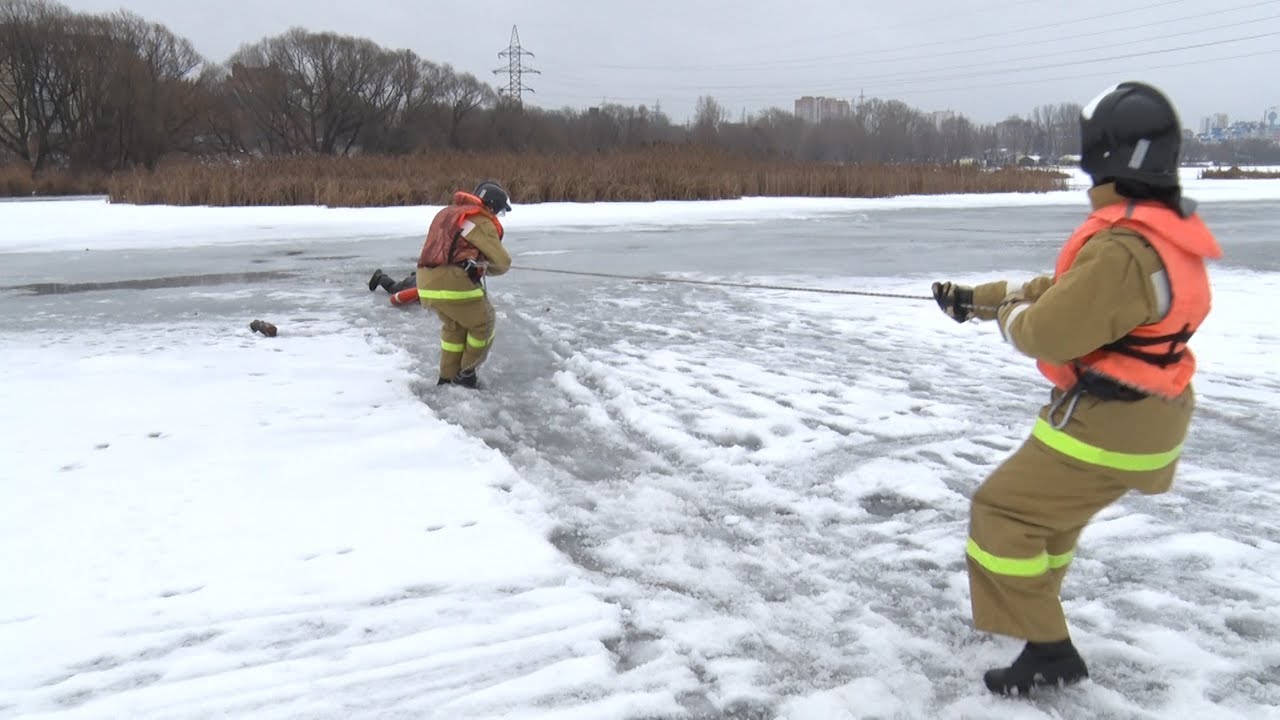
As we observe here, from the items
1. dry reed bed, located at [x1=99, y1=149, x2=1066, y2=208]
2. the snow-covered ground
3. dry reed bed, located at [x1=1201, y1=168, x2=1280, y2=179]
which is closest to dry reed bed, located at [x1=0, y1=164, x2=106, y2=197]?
dry reed bed, located at [x1=99, y1=149, x2=1066, y2=208]

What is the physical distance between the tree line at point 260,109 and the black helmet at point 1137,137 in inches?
1245

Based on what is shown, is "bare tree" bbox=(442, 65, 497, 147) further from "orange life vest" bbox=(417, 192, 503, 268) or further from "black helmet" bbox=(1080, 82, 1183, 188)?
"black helmet" bbox=(1080, 82, 1183, 188)

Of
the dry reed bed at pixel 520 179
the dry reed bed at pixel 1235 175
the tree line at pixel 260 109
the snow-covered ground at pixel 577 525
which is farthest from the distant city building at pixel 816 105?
the snow-covered ground at pixel 577 525

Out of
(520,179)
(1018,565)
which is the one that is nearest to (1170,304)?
(1018,565)

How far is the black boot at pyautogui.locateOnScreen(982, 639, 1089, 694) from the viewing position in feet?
8.41

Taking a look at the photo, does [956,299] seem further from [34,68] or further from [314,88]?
[314,88]

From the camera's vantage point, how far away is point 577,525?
379 cm

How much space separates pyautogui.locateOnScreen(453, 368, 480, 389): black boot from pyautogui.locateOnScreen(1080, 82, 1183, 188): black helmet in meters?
4.32

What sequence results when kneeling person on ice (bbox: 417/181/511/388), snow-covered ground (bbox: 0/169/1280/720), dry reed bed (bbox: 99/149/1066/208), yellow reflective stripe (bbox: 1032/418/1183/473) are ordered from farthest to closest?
dry reed bed (bbox: 99/149/1066/208), kneeling person on ice (bbox: 417/181/511/388), snow-covered ground (bbox: 0/169/1280/720), yellow reflective stripe (bbox: 1032/418/1183/473)

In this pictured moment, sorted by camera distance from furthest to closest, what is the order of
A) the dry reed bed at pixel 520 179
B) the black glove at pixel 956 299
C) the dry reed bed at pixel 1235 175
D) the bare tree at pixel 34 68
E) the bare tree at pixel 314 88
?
the bare tree at pixel 314 88 < the dry reed bed at pixel 1235 175 < the bare tree at pixel 34 68 < the dry reed bed at pixel 520 179 < the black glove at pixel 956 299

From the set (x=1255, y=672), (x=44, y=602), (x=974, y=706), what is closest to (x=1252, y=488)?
(x=1255, y=672)

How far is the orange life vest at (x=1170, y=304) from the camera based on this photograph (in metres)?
2.22

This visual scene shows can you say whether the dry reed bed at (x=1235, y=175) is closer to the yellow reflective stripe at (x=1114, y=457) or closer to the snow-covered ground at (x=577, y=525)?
the snow-covered ground at (x=577, y=525)

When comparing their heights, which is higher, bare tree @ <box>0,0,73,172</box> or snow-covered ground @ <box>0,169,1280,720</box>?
bare tree @ <box>0,0,73,172</box>
